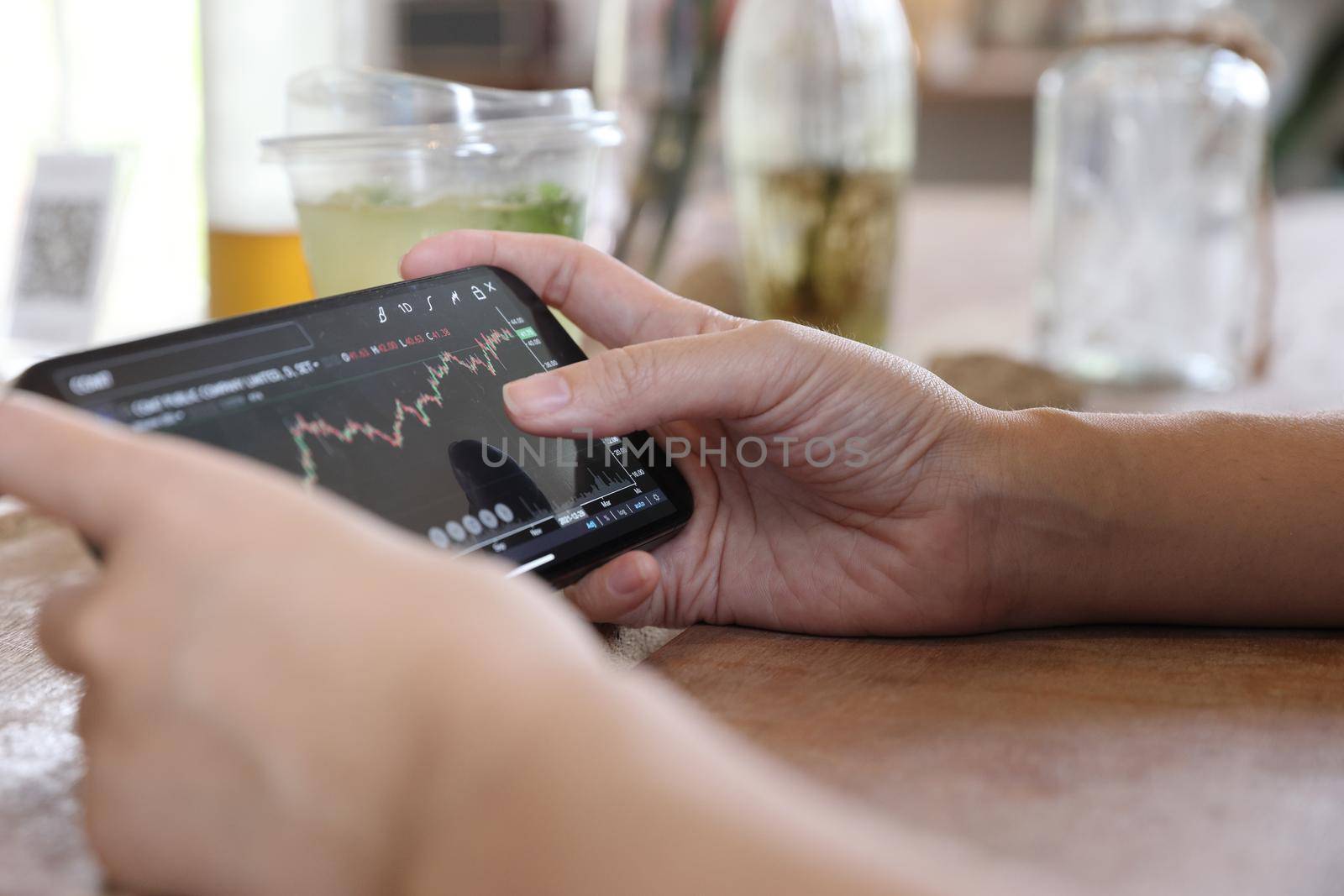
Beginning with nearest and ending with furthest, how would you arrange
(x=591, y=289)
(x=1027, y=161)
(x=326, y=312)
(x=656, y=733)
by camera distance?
1. (x=656, y=733)
2. (x=326, y=312)
3. (x=591, y=289)
4. (x=1027, y=161)

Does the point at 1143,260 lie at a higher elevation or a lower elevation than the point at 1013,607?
higher

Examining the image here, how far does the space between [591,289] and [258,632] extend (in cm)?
34

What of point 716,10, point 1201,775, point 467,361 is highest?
point 716,10

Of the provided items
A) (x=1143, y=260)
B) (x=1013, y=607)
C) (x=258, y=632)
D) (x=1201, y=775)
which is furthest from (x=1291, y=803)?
(x=1143, y=260)

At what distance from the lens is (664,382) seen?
19.5 inches

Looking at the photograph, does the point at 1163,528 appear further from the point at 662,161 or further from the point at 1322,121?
the point at 1322,121

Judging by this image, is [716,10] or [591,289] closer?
[591,289]

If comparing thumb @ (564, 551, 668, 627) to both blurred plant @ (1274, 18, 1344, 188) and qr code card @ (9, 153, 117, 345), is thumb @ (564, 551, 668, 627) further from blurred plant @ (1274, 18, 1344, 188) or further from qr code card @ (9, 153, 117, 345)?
blurred plant @ (1274, 18, 1344, 188)

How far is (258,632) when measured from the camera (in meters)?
0.31

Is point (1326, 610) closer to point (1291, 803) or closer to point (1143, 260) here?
point (1291, 803)

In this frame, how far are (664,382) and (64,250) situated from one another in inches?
30.9

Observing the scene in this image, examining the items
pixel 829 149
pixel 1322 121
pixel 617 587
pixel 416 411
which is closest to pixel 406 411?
pixel 416 411

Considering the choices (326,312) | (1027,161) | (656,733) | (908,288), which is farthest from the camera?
(1027,161)

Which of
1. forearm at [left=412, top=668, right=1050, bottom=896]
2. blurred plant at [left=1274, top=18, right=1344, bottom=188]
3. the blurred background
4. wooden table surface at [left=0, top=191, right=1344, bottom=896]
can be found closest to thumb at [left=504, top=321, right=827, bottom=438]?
wooden table surface at [left=0, top=191, right=1344, bottom=896]
